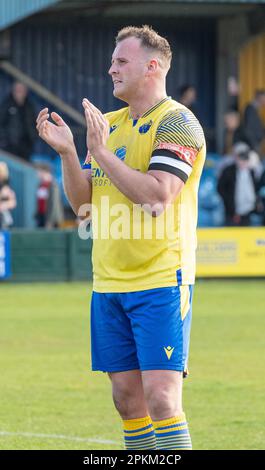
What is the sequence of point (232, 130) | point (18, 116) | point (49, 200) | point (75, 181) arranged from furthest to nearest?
point (232, 130), point (18, 116), point (49, 200), point (75, 181)

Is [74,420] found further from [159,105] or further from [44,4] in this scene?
[44,4]

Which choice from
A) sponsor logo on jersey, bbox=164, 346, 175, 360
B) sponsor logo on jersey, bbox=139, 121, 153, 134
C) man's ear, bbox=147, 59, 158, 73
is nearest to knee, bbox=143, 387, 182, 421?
sponsor logo on jersey, bbox=164, 346, 175, 360

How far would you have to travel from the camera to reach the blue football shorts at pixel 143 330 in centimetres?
571

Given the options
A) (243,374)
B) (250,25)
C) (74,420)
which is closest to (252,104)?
(250,25)

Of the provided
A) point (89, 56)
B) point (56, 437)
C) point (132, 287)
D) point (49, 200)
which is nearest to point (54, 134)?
point (132, 287)

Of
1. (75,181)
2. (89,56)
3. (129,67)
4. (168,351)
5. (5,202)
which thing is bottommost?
(168,351)

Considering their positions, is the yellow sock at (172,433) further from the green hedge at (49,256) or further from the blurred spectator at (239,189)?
the blurred spectator at (239,189)

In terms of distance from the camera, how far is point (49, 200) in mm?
21953

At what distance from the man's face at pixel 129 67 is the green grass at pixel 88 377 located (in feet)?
9.05

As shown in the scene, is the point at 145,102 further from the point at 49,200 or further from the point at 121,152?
the point at 49,200

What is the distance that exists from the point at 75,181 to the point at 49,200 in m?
15.9

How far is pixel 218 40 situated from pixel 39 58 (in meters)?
4.46

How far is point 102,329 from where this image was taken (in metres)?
5.98

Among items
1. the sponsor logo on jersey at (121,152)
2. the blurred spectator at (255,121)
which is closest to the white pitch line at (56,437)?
the sponsor logo on jersey at (121,152)
